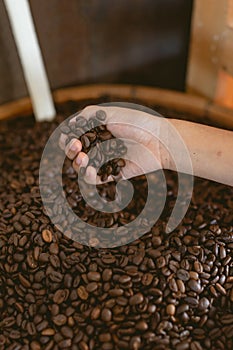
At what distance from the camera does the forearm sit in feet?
3.79

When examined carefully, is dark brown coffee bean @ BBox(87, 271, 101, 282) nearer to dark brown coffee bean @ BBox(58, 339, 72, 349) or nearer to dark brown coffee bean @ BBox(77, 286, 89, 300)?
dark brown coffee bean @ BBox(77, 286, 89, 300)

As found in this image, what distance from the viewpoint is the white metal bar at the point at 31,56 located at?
4.69ft

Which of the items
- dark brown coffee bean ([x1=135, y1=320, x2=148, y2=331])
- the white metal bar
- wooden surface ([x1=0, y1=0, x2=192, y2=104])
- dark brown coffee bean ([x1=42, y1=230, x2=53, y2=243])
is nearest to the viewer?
dark brown coffee bean ([x1=135, y1=320, x2=148, y2=331])

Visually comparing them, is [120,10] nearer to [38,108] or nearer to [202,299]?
[38,108]

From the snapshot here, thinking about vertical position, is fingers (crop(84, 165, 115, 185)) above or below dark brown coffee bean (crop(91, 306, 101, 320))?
above

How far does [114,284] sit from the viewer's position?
1.04m

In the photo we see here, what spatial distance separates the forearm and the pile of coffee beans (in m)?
0.15

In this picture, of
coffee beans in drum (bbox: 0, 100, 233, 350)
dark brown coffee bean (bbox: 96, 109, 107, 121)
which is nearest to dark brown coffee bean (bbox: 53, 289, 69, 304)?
coffee beans in drum (bbox: 0, 100, 233, 350)

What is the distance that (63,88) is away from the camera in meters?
1.78

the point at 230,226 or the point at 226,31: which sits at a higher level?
the point at 226,31

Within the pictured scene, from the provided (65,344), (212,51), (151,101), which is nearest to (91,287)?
(65,344)

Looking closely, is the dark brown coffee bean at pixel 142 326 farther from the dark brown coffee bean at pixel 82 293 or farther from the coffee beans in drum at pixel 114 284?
the dark brown coffee bean at pixel 82 293

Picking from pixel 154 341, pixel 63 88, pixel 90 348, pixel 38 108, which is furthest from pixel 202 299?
pixel 63 88

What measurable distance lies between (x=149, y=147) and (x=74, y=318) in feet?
1.50
